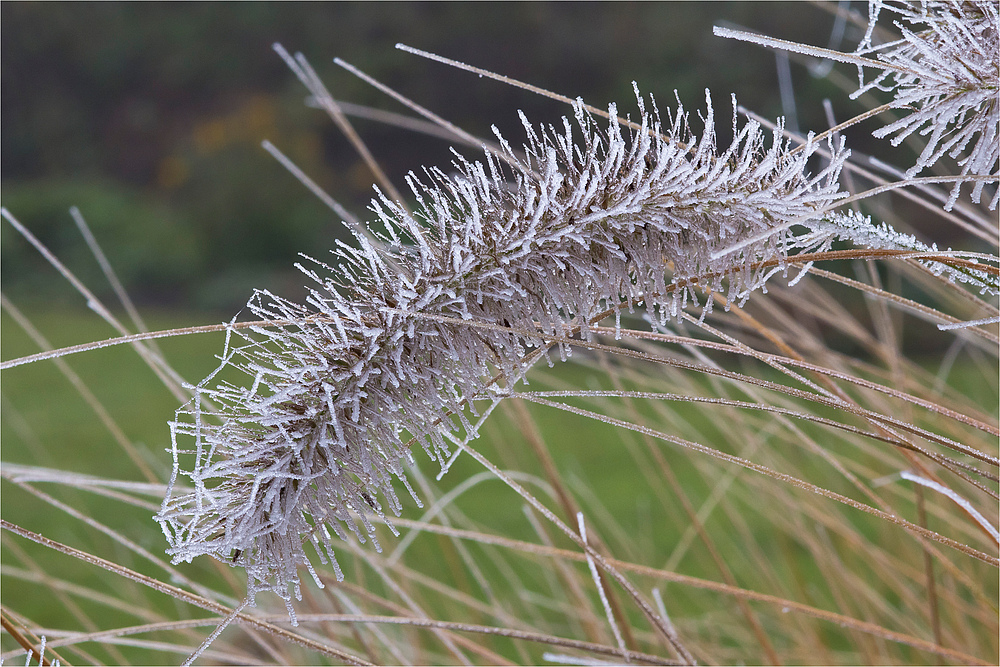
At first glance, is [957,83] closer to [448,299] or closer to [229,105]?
[448,299]

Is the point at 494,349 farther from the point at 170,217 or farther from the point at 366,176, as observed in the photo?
the point at 170,217

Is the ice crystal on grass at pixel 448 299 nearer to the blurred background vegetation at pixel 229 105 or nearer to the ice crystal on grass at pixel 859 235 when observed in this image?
the ice crystal on grass at pixel 859 235

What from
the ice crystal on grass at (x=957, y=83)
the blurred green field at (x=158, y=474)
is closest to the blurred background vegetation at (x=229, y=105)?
the blurred green field at (x=158, y=474)

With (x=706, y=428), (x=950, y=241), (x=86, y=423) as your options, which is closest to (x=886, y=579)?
(x=706, y=428)

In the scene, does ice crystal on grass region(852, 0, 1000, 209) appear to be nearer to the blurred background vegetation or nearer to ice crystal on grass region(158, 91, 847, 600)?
ice crystal on grass region(158, 91, 847, 600)

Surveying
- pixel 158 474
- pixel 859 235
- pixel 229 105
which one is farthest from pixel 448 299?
pixel 229 105
